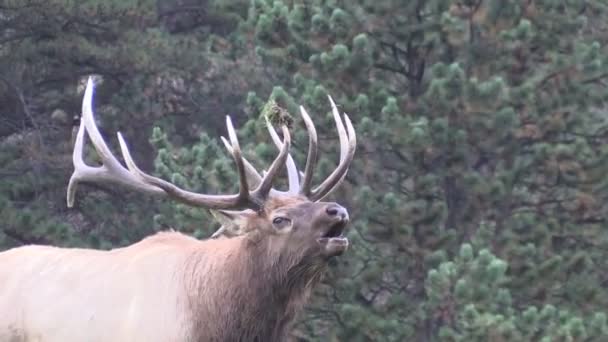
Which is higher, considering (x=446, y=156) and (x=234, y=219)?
(x=234, y=219)

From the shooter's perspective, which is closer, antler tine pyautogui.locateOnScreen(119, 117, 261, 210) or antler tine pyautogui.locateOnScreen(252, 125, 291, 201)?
antler tine pyautogui.locateOnScreen(252, 125, 291, 201)

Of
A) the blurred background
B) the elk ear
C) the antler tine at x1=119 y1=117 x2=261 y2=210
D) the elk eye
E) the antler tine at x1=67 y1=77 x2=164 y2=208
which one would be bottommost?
the blurred background

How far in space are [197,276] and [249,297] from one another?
0.30 meters

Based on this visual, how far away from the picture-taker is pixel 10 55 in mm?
16906

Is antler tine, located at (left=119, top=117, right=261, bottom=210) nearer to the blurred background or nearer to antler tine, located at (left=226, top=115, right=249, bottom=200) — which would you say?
antler tine, located at (left=226, top=115, right=249, bottom=200)

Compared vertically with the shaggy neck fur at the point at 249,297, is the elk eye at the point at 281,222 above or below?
above

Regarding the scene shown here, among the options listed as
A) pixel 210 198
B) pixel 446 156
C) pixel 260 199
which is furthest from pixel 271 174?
pixel 446 156

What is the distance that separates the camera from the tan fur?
694 centimetres

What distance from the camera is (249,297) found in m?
7.07

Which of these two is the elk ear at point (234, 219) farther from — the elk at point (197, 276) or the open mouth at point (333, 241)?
the open mouth at point (333, 241)

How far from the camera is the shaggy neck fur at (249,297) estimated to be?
6996 mm

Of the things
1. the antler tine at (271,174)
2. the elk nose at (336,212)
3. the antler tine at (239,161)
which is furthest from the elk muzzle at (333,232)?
the antler tine at (239,161)

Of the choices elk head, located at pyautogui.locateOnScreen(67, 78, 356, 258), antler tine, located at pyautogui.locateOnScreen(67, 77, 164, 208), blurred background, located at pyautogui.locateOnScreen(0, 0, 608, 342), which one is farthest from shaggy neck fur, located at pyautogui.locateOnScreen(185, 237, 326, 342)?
blurred background, located at pyautogui.locateOnScreen(0, 0, 608, 342)

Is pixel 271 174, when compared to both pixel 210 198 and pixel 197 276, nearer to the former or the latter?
pixel 210 198
